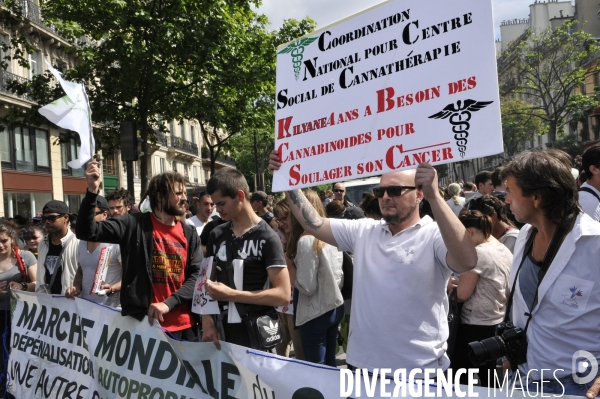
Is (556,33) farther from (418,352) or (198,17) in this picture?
(418,352)

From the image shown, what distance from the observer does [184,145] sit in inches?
2028

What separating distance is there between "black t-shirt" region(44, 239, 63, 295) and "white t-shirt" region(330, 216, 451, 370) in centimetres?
358

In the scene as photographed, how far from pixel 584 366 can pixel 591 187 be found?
2160mm

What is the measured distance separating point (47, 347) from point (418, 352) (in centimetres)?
348

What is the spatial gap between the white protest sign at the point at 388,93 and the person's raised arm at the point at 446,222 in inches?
3.2

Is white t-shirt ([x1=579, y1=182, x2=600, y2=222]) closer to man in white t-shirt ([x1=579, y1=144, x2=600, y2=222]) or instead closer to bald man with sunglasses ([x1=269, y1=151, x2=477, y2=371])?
man in white t-shirt ([x1=579, y1=144, x2=600, y2=222])

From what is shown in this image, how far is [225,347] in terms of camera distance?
11.4ft

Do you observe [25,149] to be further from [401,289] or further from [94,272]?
[401,289]

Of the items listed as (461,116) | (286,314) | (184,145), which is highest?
(184,145)

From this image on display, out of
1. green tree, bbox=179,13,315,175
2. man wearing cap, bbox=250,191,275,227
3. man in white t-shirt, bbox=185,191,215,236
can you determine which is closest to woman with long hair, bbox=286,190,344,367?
man wearing cap, bbox=250,191,275,227

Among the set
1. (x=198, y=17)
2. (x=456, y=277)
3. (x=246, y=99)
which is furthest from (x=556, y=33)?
(x=456, y=277)

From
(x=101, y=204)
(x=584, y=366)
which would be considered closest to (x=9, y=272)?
(x=101, y=204)

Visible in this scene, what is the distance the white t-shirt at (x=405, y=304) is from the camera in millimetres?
2914

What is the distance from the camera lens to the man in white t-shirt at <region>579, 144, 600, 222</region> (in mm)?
4086
